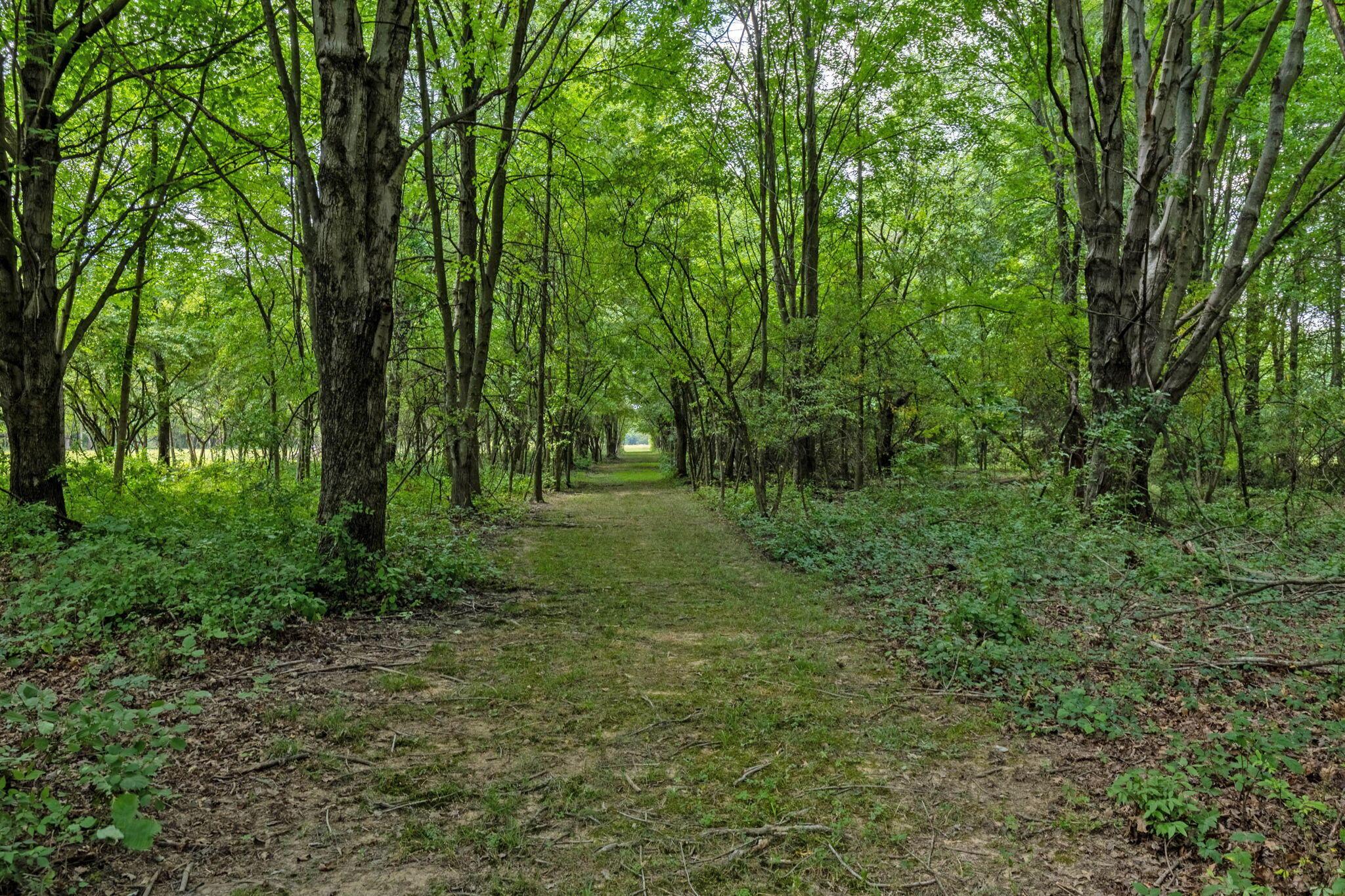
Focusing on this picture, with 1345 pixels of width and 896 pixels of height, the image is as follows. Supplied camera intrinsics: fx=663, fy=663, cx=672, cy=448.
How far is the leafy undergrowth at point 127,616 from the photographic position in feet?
7.49

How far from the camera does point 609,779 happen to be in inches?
128

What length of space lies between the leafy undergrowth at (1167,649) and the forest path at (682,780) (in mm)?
404

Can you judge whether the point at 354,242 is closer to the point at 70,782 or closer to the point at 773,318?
the point at 70,782

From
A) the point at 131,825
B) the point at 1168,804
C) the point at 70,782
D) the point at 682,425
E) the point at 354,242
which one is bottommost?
the point at 1168,804

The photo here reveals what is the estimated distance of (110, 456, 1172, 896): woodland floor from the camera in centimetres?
255

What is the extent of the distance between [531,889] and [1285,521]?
947cm

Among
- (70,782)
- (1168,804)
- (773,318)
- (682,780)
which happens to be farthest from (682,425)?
(70,782)

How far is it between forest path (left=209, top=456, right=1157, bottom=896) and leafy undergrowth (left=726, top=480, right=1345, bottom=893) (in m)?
0.40

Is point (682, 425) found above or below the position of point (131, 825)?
above

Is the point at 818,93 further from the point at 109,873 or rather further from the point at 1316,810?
the point at 109,873

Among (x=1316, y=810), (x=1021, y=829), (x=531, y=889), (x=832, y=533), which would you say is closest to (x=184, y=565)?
(x=531, y=889)

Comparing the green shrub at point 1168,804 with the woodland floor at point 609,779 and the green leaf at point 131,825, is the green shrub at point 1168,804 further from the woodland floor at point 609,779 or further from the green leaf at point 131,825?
the green leaf at point 131,825

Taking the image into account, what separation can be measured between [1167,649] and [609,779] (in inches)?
156

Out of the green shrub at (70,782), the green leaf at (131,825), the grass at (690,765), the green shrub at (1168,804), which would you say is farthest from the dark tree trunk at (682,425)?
the green leaf at (131,825)
